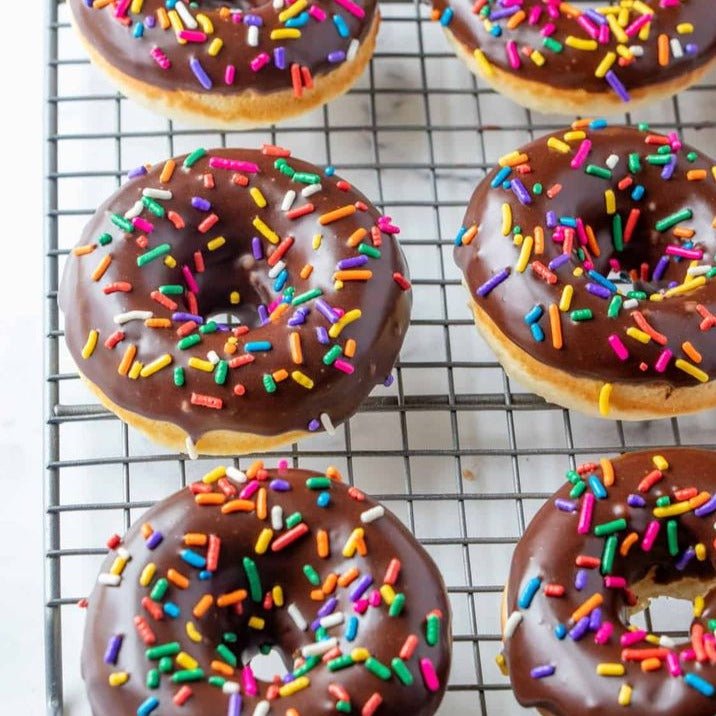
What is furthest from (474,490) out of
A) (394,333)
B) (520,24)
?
(520,24)

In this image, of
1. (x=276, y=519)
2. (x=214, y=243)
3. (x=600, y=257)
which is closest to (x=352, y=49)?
(x=214, y=243)

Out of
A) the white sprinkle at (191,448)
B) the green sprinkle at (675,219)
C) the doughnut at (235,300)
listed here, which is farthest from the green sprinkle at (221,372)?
the green sprinkle at (675,219)

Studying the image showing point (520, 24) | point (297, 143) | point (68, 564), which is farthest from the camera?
point (297, 143)

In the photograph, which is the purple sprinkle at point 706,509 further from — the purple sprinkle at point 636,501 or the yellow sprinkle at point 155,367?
the yellow sprinkle at point 155,367

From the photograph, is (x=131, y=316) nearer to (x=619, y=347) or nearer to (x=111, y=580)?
(x=111, y=580)

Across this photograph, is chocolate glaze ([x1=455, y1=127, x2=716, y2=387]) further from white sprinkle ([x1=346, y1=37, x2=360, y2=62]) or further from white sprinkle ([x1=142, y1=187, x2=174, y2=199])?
white sprinkle ([x1=142, y1=187, x2=174, y2=199])

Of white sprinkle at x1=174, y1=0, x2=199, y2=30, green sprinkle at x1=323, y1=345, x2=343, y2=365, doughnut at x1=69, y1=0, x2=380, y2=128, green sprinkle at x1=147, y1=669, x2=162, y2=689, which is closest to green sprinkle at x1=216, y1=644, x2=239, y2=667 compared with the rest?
green sprinkle at x1=147, y1=669, x2=162, y2=689

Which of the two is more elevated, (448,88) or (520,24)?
(520,24)

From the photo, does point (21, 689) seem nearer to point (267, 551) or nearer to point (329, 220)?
point (267, 551)

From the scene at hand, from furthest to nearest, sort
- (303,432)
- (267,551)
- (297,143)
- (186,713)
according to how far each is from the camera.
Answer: (297,143), (303,432), (267,551), (186,713)
